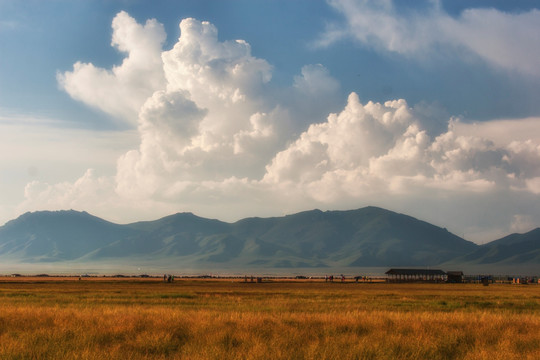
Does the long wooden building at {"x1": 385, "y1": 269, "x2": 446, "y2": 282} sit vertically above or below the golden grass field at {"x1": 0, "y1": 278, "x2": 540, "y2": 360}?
below

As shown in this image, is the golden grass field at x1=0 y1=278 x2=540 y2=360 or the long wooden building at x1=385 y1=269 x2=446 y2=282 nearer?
the golden grass field at x1=0 y1=278 x2=540 y2=360

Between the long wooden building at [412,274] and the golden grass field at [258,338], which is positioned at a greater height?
the golden grass field at [258,338]

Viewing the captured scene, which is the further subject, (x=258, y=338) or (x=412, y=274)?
(x=412, y=274)

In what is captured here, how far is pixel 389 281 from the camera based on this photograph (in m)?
119

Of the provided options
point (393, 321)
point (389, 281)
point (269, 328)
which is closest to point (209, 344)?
point (269, 328)

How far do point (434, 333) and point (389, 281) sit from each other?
103110mm

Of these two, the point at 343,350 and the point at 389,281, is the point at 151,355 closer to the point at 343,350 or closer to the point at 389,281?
the point at 343,350

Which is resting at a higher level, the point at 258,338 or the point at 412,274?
the point at 258,338

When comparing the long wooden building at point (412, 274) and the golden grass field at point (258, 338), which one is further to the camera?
the long wooden building at point (412, 274)

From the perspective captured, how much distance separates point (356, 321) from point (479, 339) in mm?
4809

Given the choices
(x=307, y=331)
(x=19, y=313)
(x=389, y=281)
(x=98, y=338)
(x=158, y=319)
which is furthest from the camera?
(x=389, y=281)

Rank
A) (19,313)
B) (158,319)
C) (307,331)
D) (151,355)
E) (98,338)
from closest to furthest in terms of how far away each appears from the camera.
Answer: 1. (151,355)
2. (98,338)
3. (307,331)
4. (158,319)
5. (19,313)

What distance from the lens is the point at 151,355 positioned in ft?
52.5

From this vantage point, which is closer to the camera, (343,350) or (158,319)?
(343,350)
